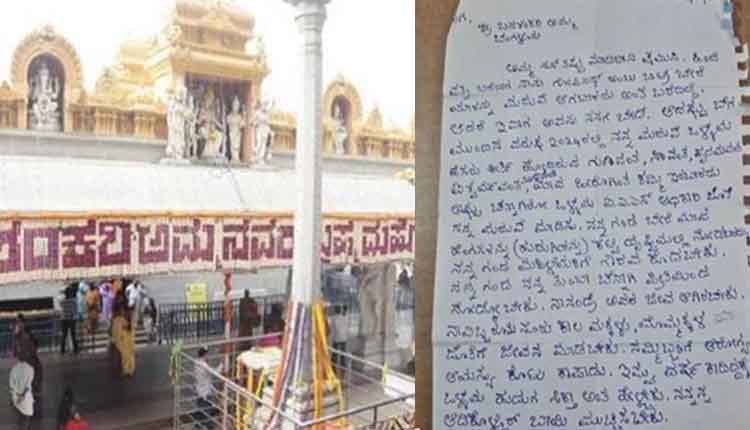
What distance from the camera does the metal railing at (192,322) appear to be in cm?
595

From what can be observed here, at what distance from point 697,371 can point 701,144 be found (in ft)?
0.89

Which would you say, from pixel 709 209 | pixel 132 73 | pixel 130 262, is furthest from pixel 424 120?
pixel 132 73

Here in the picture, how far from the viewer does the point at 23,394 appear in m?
3.97

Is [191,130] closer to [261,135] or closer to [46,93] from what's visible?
[261,135]

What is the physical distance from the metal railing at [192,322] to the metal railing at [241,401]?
1.93 ft

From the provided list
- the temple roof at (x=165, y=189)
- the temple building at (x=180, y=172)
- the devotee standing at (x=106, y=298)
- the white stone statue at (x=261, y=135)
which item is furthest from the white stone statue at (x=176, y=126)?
the devotee standing at (x=106, y=298)

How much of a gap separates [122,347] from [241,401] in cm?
148

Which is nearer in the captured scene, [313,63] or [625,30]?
[625,30]

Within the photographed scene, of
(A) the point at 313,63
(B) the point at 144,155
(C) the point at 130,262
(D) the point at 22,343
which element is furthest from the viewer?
(B) the point at 144,155

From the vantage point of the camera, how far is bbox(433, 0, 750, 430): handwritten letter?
715 mm

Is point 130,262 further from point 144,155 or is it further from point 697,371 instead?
point 697,371

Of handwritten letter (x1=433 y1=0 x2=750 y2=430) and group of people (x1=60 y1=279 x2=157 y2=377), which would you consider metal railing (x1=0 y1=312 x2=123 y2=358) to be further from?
handwritten letter (x1=433 y1=0 x2=750 y2=430)

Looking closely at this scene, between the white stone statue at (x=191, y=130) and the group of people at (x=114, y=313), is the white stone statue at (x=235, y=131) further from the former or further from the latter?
the group of people at (x=114, y=313)

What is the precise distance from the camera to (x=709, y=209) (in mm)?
722
